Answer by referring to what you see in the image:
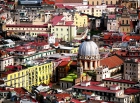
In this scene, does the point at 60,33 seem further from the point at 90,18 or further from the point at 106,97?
the point at 106,97

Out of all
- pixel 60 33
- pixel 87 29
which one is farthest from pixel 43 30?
pixel 87 29

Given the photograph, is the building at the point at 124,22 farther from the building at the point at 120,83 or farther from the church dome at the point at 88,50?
the building at the point at 120,83

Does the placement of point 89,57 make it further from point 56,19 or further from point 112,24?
point 112,24

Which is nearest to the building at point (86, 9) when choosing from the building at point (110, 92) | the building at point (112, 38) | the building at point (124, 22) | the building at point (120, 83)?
the building at point (124, 22)

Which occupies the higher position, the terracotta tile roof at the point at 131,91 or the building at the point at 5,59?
the building at the point at 5,59

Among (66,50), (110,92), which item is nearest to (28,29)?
(66,50)

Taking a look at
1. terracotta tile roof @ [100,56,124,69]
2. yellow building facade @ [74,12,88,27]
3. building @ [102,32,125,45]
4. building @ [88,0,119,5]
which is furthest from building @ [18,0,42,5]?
terracotta tile roof @ [100,56,124,69]
